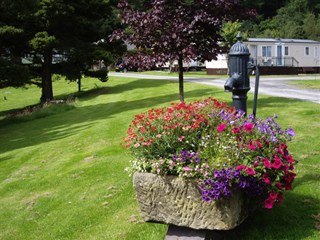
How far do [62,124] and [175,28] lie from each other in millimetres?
7675

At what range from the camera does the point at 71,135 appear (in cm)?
1315

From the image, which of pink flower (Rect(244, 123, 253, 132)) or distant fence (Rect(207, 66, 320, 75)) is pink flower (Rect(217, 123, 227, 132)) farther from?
distant fence (Rect(207, 66, 320, 75))

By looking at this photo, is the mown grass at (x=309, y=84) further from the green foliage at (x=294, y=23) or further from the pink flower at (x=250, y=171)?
the green foliage at (x=294, y=23)

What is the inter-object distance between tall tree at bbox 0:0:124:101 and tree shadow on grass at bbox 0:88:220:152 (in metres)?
4.46

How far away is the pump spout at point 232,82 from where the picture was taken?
189 inches

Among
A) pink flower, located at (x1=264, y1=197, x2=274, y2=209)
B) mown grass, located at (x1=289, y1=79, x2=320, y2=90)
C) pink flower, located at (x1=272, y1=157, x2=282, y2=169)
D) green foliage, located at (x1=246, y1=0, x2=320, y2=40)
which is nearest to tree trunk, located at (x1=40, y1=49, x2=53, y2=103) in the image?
mown grass, located at (x1=289, y1=79, x2=320, y2=90)

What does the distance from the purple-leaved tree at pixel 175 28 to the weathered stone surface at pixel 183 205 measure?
259 inches

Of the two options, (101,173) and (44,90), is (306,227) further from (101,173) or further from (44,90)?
(44,90)

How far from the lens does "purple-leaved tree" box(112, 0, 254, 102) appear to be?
10.1 m

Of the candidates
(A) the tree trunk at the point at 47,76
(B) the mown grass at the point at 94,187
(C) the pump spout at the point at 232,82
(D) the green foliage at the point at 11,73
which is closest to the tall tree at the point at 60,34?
(A) the tree trunk at the point at 47,76

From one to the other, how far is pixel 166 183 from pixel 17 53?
21449 mm

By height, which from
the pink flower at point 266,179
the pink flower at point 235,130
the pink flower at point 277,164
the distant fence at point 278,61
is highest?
the distant fence at point 278,61

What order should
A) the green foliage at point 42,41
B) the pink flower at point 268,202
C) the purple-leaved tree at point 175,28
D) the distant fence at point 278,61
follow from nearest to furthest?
the pink flower at point 268,202 → the purple-leaved tree at point 175,28 → the green foliage at point 42,41 → the distant fence at point 278,61

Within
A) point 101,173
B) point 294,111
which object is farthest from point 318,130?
point 101,173
